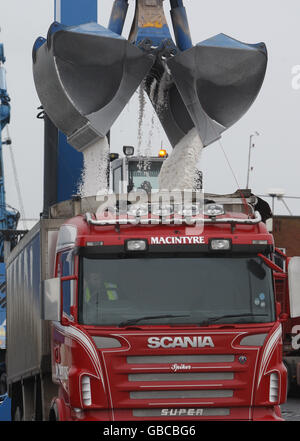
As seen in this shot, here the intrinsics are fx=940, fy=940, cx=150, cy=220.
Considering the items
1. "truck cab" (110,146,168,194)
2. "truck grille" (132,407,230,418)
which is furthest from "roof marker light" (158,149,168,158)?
"truck grille" (132,407,230,418)

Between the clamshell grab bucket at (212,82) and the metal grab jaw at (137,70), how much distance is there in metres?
0.02

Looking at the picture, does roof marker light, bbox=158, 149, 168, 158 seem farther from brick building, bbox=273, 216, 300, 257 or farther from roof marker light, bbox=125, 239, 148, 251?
roof marker light, bbox=125, 239, 148, 251

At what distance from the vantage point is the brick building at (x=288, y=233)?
23.0 m

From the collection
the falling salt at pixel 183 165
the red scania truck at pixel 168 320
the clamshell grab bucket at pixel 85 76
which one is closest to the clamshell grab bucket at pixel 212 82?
the falling salt at pixel 183 165

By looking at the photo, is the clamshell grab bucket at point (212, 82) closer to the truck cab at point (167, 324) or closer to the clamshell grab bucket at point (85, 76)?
the clamshell grab bucket at point (85, 76)

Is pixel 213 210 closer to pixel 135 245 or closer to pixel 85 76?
pixel 135 245

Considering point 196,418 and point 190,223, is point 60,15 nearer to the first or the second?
point 190,223

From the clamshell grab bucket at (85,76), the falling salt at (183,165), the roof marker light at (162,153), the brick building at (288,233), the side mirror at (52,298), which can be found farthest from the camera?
the brick building at (288,233)

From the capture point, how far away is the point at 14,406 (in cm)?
1398

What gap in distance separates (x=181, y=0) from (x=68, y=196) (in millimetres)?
4037

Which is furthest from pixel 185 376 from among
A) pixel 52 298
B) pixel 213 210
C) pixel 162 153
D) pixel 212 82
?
pixel 162 153

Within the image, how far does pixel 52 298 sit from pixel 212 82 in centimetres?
758

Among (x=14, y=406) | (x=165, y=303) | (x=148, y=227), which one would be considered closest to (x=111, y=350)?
(x=165, y=303)

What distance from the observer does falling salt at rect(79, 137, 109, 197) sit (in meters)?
14.9
